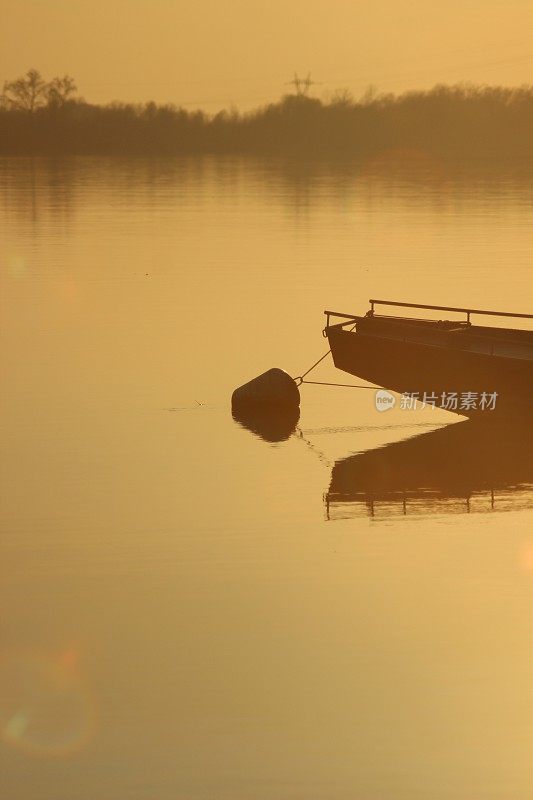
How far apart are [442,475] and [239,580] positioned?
20.1ft

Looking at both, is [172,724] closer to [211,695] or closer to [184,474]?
[211,695]

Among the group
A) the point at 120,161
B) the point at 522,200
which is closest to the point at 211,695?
the point at 522,200

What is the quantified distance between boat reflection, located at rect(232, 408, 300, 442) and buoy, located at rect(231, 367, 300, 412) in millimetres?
88

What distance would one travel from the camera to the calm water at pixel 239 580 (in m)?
12.3

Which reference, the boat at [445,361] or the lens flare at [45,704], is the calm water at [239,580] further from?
the boat at [445,361]

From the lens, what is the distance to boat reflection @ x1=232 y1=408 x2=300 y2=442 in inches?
973

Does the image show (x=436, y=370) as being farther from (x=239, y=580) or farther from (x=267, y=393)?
(x=239, y=580)

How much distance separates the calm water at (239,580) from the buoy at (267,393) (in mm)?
433

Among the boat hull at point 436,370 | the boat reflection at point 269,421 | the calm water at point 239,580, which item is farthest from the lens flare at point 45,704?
the boat hull at point 436,370

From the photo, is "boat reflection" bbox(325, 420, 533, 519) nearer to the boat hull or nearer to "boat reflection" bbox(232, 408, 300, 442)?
the boat hull

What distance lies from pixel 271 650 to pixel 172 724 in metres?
1.91

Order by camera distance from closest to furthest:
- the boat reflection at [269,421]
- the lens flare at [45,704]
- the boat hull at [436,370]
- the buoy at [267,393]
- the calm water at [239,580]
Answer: the calm water at [239,580] < the lens flare at [45,704] < the boat hull at [436,370] < the boat reflection at [269,421] < the buoy at [267,393]

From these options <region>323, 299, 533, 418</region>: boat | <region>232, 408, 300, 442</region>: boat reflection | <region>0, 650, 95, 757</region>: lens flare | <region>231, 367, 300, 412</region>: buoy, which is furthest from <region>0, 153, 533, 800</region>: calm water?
<region>323, 299, 533, 418</region>: boat

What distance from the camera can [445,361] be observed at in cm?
2466
